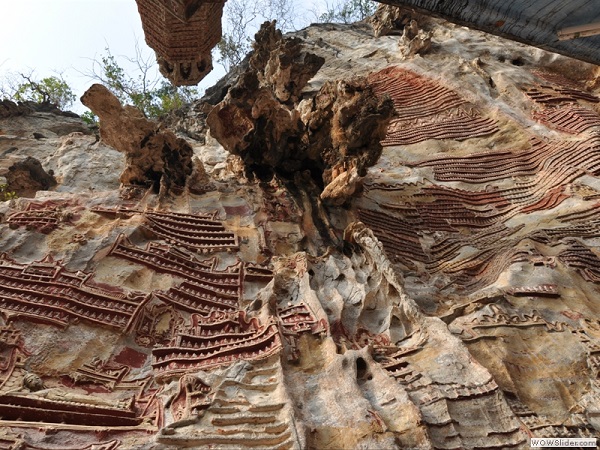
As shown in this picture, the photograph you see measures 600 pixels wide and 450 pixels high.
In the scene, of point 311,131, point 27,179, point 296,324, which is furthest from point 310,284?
point 27,179

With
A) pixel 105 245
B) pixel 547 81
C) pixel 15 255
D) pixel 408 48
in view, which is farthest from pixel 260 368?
pixel 408 48

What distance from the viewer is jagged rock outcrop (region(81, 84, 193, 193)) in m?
6.23

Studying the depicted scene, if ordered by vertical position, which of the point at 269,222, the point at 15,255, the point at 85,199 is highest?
the point at 85,199

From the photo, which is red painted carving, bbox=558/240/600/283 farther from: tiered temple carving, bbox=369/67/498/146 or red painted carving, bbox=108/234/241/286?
tiered temple carving, bbox=369/67/498/146

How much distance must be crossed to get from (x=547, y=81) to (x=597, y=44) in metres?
9.25

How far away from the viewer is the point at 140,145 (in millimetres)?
6449

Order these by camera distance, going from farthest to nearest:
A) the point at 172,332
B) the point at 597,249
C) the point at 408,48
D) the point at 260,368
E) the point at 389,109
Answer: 1. the point at 408,48
2. the point at 389,109
3. the point at 597,249
4. the point at 172,332
5. the point at 260,368

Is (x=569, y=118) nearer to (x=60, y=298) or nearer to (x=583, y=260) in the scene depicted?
(x=583, y=260)

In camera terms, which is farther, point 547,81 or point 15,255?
point 547,81

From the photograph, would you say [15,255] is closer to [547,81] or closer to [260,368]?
[260,368]

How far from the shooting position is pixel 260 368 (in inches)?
A: 130

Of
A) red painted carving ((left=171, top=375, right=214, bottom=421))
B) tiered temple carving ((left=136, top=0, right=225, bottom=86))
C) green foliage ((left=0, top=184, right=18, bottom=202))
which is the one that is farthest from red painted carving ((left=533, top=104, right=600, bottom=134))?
green foliage ((left=0, top=184, right=18, bottom=202))

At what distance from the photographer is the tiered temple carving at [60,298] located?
3932 millimetres

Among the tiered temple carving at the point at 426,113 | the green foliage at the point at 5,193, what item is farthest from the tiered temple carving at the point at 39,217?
the tiered temple carving at the point at 426,113
